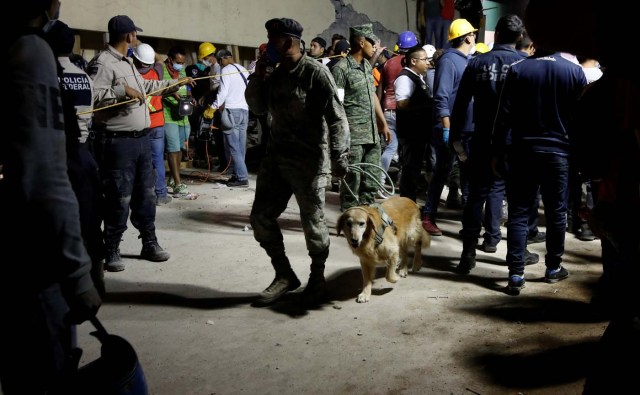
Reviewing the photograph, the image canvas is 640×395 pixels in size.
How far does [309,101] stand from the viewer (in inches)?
184

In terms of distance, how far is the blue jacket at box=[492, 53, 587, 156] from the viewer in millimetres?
4977

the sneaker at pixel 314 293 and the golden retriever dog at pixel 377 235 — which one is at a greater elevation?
the golden retriever dog at pixel 377 235

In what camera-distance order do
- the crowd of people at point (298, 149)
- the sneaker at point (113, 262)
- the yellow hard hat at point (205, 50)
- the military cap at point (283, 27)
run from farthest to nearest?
→ the yellow hard hat at point (205, 50) → the sneaker at point (113, 262) → the military cap at point (283, 27) → the crowd of people at point (298, 149)

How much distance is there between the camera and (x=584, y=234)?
23.0 feet

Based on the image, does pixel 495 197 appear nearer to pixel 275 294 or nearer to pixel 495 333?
pixel 495 333

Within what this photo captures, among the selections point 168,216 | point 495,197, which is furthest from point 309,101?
point 168,216

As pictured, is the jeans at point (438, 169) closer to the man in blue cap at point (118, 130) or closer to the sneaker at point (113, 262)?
the man in blue cap at point (118, 130)

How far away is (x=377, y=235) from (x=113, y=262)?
8.54ft

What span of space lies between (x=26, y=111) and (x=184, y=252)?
469cm

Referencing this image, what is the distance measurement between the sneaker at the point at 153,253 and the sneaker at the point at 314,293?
1.82 m

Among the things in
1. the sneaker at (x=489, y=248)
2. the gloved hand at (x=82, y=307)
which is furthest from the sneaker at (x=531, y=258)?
the gloved hand at (x=82, y=307)

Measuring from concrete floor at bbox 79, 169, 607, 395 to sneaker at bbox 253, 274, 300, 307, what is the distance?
7cm

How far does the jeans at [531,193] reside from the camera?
→ 5.05m

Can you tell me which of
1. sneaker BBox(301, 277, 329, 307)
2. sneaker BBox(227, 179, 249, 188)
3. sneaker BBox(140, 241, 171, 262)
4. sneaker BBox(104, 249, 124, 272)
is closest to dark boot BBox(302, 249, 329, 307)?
sneaker BBox(301, 277, 329, 307)
